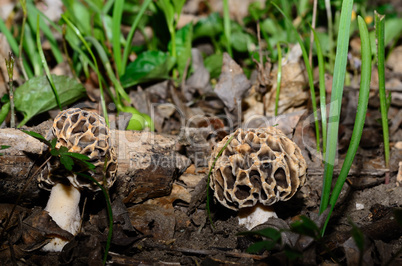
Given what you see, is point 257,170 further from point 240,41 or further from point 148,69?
point 240,41

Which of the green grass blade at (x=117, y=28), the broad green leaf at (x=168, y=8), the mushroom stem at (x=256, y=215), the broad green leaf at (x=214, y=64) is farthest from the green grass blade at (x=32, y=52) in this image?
the mushroom stem at (x=256, y=215)

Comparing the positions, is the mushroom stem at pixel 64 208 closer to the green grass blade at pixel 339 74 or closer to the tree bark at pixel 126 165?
the tree bark at pixel 126 165

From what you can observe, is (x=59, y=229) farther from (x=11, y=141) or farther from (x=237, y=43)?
(x=237, y=43)

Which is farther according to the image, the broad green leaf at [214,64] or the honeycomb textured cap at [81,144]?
the broad green leaf at [214,64]

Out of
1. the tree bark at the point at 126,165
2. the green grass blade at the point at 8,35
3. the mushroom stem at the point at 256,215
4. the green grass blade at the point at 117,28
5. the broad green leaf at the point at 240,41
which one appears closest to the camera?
the tree bark at the point at 126,165

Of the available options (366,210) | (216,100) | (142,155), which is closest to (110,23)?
(216,100)

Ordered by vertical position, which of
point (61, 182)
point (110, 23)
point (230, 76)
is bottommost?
point (61, 182)

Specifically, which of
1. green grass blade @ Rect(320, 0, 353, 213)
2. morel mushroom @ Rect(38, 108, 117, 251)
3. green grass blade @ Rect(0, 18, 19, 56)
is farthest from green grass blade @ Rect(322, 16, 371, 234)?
green grass blade @ Rect(0, 18, 19, 56)
